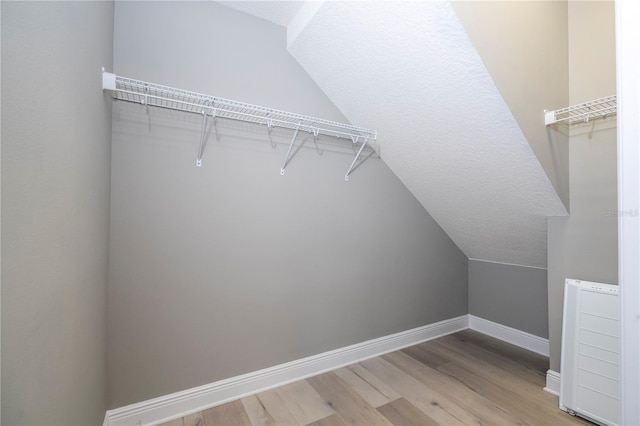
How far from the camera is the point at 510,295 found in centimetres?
263

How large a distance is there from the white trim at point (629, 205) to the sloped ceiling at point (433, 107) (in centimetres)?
86

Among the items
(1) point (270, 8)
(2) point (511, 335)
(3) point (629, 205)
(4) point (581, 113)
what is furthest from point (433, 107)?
(2) point (511, 335)

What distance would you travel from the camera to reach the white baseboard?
1.87 metres

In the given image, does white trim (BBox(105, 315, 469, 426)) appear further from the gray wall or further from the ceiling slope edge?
the ceiling slope edge

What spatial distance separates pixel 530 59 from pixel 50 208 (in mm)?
2164

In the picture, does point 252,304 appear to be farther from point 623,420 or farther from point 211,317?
point 623,420

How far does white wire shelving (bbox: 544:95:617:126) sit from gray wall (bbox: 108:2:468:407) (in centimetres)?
111

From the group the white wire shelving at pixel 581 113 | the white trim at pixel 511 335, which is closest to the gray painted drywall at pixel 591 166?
the white wire shelving at pixel 581 113

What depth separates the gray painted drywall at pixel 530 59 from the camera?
137 centimetres

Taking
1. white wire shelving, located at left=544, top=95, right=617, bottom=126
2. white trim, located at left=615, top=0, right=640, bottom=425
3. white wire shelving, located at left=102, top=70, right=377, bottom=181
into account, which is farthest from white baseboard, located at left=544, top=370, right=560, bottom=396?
white wire shelving, located at left=102, top=70, right=377, bottom=181

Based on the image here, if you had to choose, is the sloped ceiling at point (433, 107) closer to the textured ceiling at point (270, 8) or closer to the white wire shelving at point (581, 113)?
the textured ceiling at point (270, 8)

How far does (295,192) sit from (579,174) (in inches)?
69.1

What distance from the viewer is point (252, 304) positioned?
1.82 metres

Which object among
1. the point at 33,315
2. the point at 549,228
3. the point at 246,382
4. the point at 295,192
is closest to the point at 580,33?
the point at 549,228
